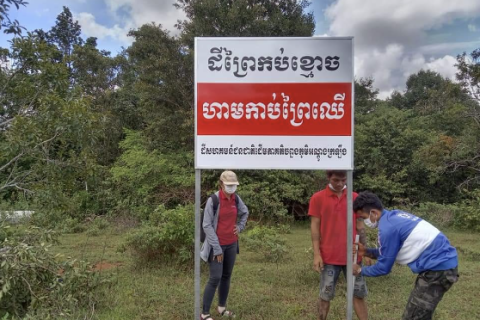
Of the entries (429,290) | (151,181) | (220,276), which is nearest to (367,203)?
(429,290)

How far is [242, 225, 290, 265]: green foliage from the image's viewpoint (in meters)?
7.29

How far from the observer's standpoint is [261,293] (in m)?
5.24

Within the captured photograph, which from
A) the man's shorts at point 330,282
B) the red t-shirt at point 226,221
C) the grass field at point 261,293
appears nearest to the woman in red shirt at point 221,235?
the red t-shirt at point 226,221

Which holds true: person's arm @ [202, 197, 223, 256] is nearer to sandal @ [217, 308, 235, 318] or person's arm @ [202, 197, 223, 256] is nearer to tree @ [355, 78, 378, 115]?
sandal @ [217, 308, 235, 318]

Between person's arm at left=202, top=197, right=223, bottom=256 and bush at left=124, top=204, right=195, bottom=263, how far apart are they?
2.12m

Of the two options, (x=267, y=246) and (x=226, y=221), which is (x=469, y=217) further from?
(x=226, y=221)

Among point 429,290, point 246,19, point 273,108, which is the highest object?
point 246,19

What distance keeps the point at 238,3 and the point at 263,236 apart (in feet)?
29.2

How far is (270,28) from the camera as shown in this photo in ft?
45.5

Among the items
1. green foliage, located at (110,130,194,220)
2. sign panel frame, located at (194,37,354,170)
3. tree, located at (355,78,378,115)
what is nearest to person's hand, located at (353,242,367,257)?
sign panel frame, located at (194,37,354,170)

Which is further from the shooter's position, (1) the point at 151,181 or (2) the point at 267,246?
(1) the point at 151,181

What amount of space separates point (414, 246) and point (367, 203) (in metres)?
0.46

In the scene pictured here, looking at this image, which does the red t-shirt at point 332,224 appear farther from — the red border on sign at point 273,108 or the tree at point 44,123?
the tree at point 44,123

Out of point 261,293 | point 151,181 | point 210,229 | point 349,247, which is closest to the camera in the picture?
point 349,247
